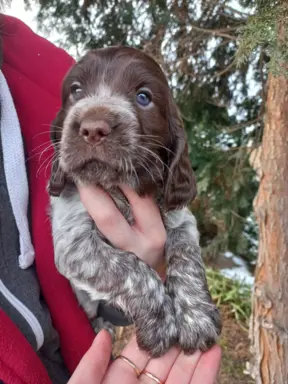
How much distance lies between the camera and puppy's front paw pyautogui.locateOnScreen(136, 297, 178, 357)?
6.08ft

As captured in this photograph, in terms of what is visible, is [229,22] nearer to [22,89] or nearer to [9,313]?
[22,89]

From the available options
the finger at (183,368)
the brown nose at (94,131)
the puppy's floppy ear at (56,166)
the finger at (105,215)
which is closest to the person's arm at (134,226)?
Result: the finger at (105,215)

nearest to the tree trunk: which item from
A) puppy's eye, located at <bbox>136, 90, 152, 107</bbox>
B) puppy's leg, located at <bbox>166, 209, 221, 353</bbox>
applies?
puppy's leg, located at <bbox>166, 209, 221, 353</bbox>

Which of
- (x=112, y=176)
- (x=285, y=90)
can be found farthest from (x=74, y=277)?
(x=285, y=90)

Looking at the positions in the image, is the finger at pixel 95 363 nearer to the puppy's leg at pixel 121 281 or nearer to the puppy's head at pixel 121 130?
the puppy's leg at pixel 121 281

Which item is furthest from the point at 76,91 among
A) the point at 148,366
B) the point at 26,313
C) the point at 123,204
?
the point at 148,366

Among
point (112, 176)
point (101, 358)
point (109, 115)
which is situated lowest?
point (101, 358)

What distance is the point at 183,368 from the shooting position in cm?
182

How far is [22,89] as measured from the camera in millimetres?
2240

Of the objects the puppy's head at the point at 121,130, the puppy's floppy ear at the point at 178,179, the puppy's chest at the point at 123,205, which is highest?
the puppy's head at the point at 121,130

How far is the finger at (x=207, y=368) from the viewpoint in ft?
Result: 5.82

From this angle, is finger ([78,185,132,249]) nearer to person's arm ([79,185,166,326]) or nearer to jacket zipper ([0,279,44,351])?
person's arm ([79,185,166,326])

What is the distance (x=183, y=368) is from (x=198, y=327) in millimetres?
171

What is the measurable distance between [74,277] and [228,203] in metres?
3.16
